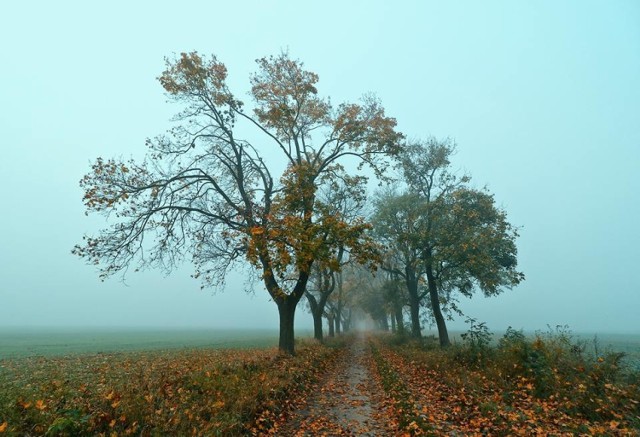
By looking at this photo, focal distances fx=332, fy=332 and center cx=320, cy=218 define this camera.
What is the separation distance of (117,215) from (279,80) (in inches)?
443

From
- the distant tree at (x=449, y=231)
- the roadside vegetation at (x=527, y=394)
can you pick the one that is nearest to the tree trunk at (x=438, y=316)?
the distant tree at (x=449, y=231)

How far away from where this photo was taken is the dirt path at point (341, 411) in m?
7.65

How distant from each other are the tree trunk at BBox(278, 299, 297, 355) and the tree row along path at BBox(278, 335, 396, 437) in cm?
468

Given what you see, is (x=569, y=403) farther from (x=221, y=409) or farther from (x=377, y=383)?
(x=221, y=409)

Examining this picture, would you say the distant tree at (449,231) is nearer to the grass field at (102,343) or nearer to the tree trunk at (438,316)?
the tree trunk at (438,316)

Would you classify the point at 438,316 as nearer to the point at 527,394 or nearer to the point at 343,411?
the point at 527,394

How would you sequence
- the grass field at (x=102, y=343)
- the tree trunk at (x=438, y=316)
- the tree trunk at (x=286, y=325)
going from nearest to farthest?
the tree trunk at (x=286, y=325)
the tree trunk at (x=438, y=316)
the grass field at (x=102, y=343)

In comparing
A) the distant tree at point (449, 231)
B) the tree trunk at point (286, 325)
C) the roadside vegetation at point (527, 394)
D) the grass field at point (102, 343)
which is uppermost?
the distant tree at point (449, 231)

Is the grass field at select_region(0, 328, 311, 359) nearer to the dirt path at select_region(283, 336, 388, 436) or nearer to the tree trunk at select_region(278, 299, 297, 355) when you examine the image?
the tree trunk at select_region(278, 299, 297, 355)

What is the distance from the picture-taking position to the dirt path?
7648 millimetres

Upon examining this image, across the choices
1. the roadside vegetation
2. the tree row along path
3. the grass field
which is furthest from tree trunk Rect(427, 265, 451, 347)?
the grass field

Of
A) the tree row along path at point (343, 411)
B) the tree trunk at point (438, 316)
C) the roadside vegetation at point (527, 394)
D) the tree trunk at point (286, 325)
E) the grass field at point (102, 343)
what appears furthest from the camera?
the grass field at point (102, 343)

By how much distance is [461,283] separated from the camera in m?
26.7

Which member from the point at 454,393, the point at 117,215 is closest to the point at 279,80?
the point at 117,215
